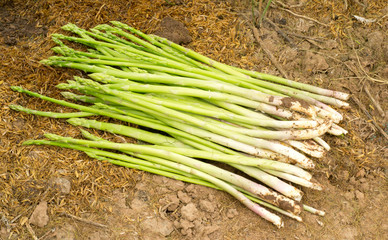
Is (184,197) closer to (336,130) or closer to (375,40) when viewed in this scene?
(336,130)

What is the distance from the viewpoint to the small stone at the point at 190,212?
104 inches

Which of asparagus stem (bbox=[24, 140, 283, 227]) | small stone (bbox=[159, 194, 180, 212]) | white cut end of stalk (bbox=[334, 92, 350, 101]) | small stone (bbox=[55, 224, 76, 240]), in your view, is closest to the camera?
small stone (bbox=[55, 224, 76, 240])

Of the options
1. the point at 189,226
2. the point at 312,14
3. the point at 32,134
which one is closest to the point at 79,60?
the point at 32,134

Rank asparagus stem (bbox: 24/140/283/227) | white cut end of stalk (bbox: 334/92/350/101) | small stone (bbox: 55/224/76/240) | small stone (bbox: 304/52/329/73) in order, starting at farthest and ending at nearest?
1. small stone (bbox: 304/52/329/73)
2. white cut end of stalk (bbox: 334/92/350/101)
3. asparagus stem (bbox: 24/140/283/227)
4. small stone (bbox: 55/224/76/240)

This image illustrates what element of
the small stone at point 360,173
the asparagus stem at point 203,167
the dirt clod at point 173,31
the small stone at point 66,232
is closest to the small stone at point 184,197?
the asparagus stem at point 203,167

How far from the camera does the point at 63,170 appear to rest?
281 centimetres

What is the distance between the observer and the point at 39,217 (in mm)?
2531

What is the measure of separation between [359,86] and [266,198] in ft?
5.06

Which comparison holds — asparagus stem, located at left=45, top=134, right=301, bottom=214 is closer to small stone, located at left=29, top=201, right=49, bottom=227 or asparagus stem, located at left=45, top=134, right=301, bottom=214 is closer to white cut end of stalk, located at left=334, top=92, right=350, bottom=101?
small stone, located at left=29, top=201, right=49, bottom=227

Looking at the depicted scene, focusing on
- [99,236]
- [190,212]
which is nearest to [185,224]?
[190,212]

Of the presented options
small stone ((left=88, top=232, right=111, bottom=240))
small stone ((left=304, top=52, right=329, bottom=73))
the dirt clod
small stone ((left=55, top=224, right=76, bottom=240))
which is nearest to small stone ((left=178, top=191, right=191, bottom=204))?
small stone ((left=88, top=232, right=111, bottom=240))

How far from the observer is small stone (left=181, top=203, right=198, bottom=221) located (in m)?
2.65

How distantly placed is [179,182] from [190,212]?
0.30 m

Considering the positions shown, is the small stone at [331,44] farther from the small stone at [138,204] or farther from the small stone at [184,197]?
the small stone at [138,204]
